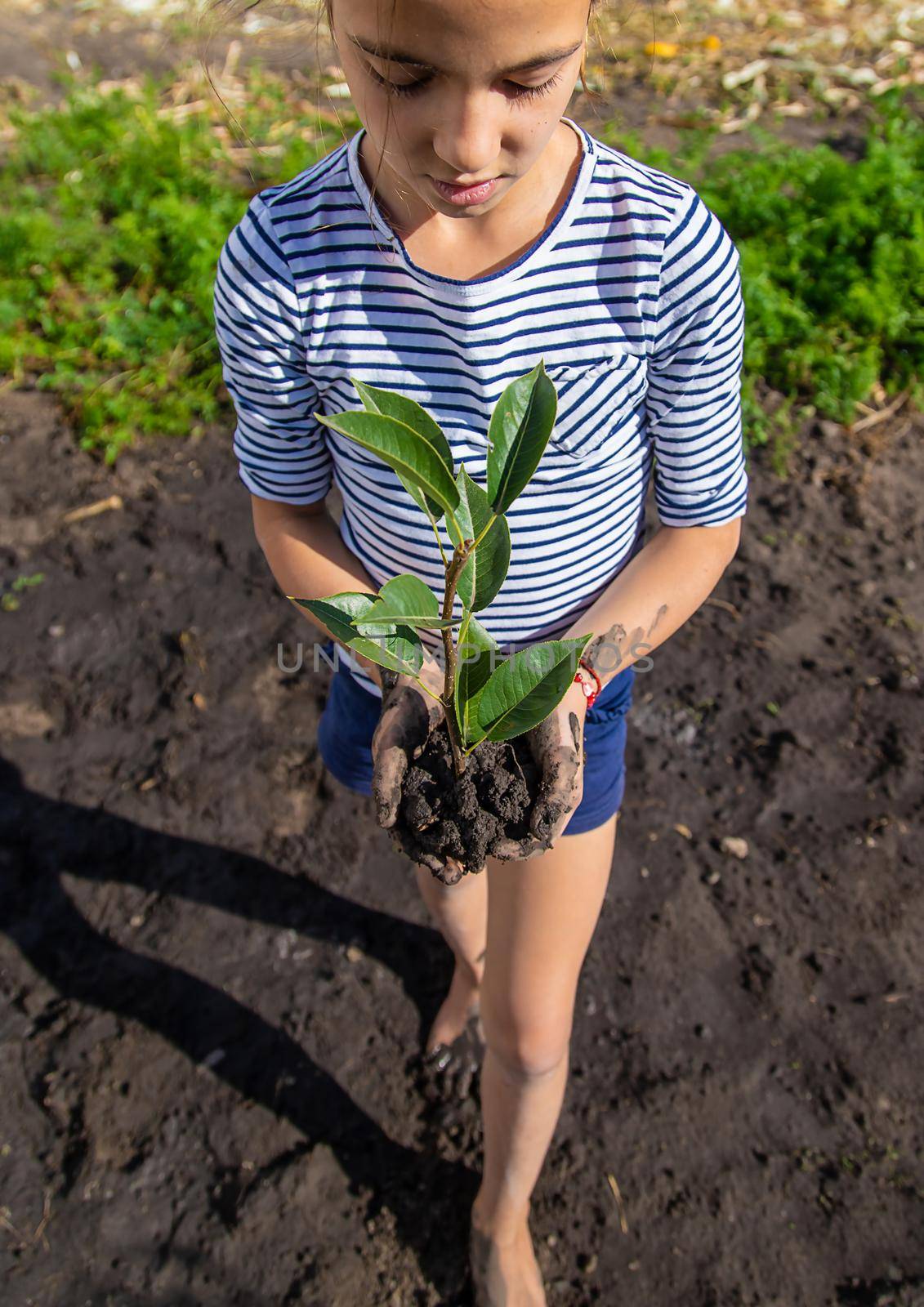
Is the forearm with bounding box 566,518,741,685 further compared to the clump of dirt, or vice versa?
the forearm with bounding box 566,518,741,685

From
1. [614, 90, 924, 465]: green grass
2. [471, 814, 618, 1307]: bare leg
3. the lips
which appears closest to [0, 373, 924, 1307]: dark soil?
[471, 814, 618, 1307]: bare leg

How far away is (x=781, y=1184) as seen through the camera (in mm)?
2311

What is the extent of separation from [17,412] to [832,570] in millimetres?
2961

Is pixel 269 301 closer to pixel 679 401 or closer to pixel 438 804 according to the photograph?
pixel 679 401

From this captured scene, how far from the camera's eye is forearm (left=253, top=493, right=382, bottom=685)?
175 cm

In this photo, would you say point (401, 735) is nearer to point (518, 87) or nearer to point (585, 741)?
point (585, 741)

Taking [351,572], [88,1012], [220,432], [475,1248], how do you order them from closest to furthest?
1. [351,572]
2. [475,1248]
3. [88,1012]
4. [220,432]

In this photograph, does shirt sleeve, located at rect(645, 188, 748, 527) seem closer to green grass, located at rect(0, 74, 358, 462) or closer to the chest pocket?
the chest pocket

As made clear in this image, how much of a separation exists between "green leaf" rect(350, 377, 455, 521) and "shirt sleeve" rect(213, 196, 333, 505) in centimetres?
44

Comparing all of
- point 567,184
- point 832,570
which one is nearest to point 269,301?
point 567,184

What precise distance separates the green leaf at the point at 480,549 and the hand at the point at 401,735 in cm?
21

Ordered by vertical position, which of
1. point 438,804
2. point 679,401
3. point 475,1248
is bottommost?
point 475,1248

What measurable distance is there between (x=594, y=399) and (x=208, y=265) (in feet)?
9.91

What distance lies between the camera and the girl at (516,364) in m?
1.21
